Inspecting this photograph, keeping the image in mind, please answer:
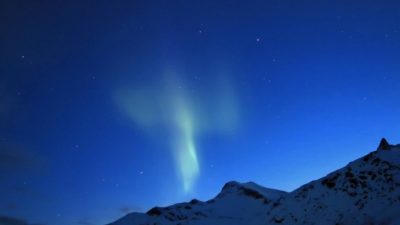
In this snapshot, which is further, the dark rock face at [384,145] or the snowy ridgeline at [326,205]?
the dark rock face at [384,145]

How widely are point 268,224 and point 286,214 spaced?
7046 mm

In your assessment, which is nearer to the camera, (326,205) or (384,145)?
(326,205)

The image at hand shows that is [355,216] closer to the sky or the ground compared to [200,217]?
closer to the ground

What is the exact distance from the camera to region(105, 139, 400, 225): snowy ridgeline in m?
94.9

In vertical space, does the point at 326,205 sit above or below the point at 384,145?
below

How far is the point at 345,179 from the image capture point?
4609 inches

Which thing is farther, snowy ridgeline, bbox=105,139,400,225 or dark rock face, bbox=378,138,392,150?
dark rock face, bbox=378,138,392,150

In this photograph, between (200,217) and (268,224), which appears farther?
(200,217)

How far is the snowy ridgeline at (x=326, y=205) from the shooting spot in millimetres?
94869

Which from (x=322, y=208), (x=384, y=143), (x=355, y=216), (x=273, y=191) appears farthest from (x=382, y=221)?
(x=273, y=191)

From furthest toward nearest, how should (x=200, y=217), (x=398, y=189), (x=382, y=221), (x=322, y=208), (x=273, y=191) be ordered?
(x=273, y=191) → (x=200, y=217) → (x=322, y=208) → (x=398, y=189) → (x=382, y=221)

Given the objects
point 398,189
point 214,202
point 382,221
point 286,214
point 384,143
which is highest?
point 214,202

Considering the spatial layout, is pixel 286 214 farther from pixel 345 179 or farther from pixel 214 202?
pixel 214 202

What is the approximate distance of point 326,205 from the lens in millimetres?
111312
